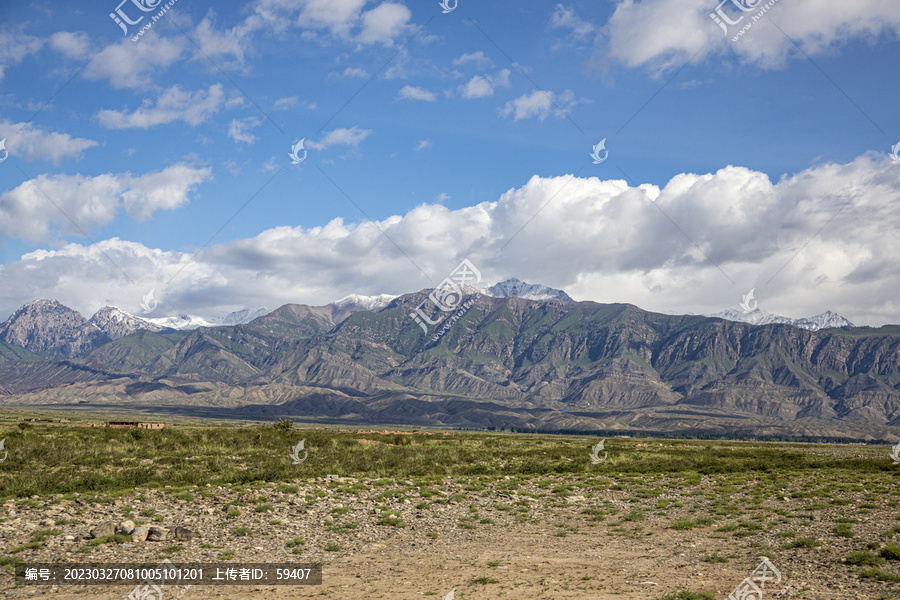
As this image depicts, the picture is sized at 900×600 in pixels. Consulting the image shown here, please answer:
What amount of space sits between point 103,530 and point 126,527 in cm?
70

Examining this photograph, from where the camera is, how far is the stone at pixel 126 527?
66.3 ft

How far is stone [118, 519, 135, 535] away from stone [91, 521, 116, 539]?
10.2 inches

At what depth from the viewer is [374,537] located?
22031 millimetres

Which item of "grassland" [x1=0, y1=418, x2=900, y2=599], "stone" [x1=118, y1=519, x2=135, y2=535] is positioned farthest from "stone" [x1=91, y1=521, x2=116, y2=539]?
"grassland" [x1=0, y1=418, x2=900, y2=599]

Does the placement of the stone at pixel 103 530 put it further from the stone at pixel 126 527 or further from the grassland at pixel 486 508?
the grassland at pixel 486 508

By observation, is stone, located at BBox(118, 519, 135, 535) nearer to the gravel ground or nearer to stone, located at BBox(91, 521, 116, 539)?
stone, located at BBox(91, 521, 116, 539)

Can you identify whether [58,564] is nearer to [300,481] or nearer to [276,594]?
[276,594]

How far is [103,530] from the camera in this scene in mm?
19891

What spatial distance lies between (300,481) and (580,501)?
14.7m

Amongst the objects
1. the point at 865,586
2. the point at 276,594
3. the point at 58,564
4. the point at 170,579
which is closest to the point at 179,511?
the point at 58,564

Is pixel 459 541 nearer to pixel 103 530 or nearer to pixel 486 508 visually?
pixel 486 508

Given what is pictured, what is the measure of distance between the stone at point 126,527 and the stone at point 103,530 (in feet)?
0.85

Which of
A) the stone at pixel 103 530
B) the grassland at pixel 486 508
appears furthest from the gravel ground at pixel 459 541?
the stone at pixel 103 530

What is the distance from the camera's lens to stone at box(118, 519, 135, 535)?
20.2m
